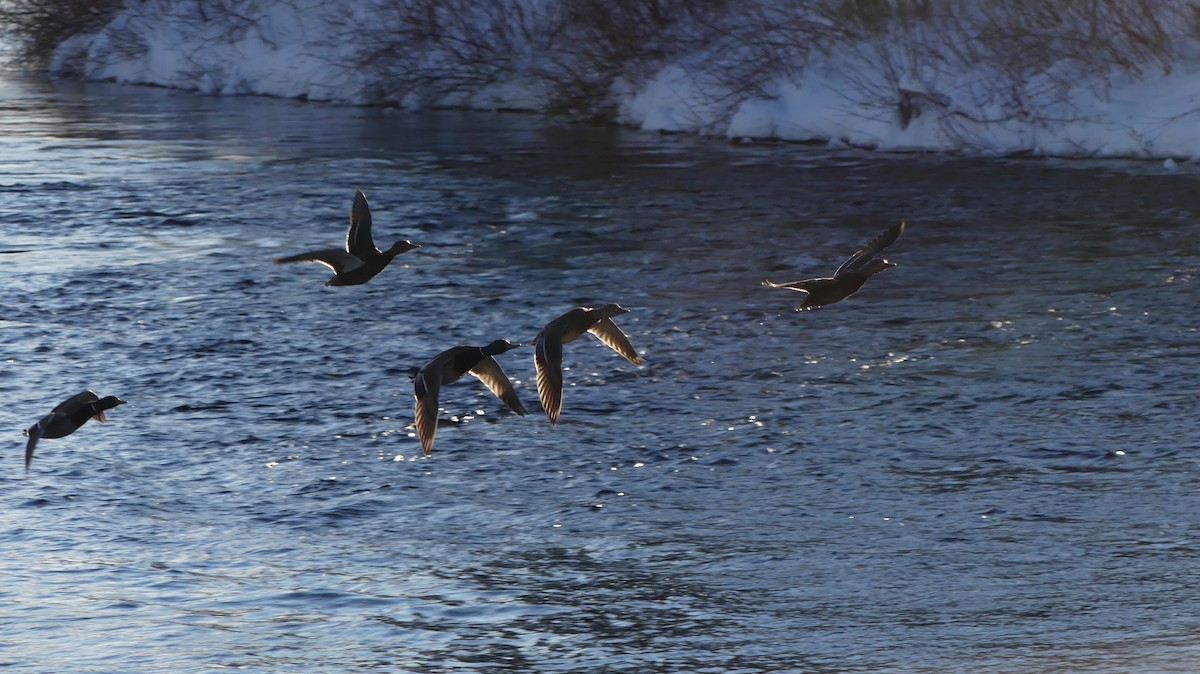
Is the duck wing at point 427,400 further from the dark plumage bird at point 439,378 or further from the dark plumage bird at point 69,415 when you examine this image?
the dark plumage bird at point 69,415

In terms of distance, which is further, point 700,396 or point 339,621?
point 700,396

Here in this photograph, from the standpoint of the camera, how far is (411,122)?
954 inches

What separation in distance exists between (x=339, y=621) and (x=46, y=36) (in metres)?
28.7

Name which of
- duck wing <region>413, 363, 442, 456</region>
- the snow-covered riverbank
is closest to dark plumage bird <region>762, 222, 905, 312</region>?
duck wing <region>413, 363, 442, 456</region>

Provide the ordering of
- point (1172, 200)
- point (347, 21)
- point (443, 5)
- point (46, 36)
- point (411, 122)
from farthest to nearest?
point (46, 36) → point (347, 21) → point (443, 5) → point (411, 122) → point (1172, 200)

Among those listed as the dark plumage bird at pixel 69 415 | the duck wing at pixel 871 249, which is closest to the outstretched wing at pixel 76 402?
the dark plumage bird at pixel 69 415

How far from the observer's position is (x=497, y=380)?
254 inches

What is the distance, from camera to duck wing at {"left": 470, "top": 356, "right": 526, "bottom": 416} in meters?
6.34

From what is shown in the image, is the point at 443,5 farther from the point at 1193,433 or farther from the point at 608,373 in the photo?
the point at 1193,433

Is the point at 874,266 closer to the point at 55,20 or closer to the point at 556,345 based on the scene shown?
the point at 556,345

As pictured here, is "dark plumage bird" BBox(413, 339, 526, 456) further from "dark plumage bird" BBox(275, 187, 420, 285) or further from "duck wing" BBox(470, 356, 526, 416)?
"dark plumage bird" BBox(275, 187, 420, 285)

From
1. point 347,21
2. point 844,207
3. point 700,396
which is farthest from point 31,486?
point 347,21

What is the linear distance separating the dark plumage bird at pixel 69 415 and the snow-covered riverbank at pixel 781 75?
14495 millimetres

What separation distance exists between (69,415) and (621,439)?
3022mm
